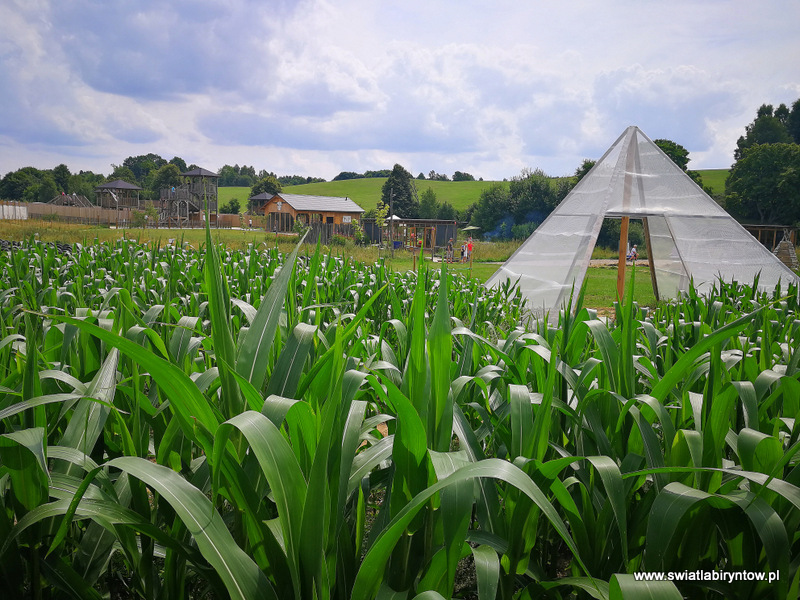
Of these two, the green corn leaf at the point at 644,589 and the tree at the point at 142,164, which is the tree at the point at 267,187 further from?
the green corn leaf at the point at 644,589

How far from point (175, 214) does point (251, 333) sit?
5210 centimetres

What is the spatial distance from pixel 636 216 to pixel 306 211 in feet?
125

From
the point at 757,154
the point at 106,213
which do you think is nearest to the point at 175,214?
the point at 106,213

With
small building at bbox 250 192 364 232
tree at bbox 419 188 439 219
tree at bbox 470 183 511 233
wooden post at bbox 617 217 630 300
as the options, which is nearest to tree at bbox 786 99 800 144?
tree at bbox 470 183 511 233

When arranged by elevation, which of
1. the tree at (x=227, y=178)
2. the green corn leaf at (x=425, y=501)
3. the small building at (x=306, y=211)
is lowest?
the green corn leaf at (x=425, y=501)

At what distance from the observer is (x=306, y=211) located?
4469 cm

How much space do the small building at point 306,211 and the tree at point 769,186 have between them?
3131 cm

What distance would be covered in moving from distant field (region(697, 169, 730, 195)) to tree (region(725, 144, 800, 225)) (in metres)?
16.9

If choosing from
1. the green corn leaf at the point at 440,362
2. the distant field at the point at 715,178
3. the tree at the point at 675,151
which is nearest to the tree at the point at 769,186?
the tree at the point at 675,151

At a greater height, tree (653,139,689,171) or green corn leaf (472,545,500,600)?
tree (653,139,689,171)

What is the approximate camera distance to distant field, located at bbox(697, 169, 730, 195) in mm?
58844

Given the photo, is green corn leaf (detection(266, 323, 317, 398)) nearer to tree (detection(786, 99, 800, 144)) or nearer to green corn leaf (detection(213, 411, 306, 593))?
green corn leaf (detection(213, 411, 306, 593))

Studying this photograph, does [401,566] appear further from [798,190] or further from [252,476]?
[798,190]

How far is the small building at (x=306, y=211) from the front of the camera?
144ft
